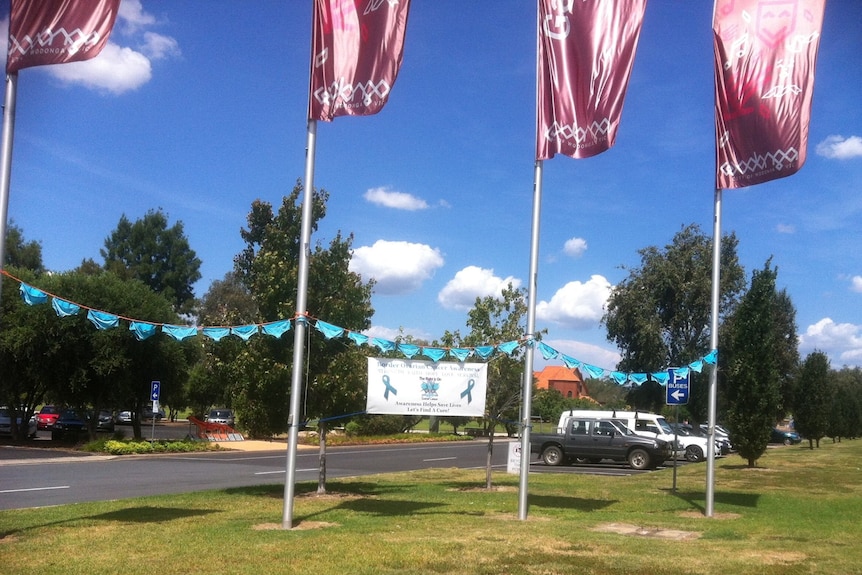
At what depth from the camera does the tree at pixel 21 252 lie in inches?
2697

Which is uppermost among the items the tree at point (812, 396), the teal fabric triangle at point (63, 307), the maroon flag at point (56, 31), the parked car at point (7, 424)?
the maroon flag at point (56, 31)

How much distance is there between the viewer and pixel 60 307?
40.8 feet

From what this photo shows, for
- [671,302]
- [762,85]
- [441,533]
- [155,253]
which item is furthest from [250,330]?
[155,253]

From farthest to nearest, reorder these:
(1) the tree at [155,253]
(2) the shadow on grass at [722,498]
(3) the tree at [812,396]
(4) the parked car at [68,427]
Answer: (1) the tree at [155,253], (3) the tree at [812,396], (4) the parked car at [68,427], (2) the shadow on grass at [722,498]

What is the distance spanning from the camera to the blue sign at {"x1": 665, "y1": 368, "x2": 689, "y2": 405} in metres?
17.1

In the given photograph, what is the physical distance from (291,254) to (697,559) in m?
9.67

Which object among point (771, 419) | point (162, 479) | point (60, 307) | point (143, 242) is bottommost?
point (162, 479)

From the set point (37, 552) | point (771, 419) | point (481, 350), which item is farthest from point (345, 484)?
point (771, 419)

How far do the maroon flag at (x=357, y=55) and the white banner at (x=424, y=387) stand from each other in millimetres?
3877

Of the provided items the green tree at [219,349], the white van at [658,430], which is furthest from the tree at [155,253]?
the white van at [658,430]

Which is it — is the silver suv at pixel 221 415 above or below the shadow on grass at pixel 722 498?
below

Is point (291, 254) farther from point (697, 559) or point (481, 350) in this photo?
point (697, 559)

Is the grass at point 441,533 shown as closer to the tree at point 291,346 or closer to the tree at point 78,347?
the tree at point 291,346

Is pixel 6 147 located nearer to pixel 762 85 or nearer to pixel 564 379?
pixel 762 85
